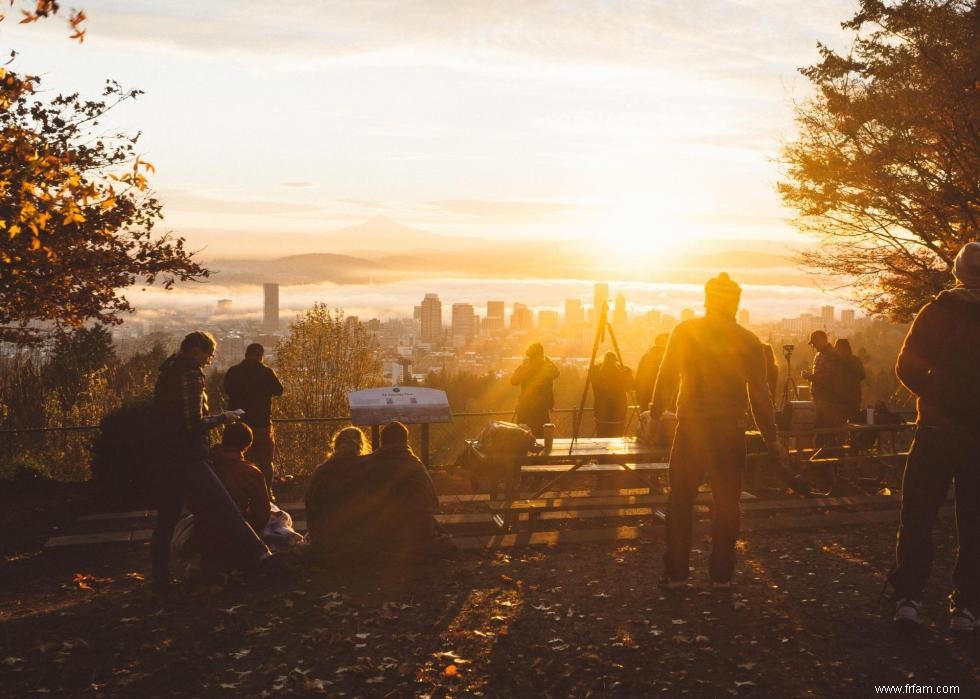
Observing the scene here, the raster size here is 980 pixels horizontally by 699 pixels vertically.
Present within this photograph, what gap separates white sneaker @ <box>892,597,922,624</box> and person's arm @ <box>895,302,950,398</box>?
1308mm

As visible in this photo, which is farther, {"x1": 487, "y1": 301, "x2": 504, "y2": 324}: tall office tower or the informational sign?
{"x1": 487, "y1": 301, "x2": 504, "y2": 324}: tall office tower

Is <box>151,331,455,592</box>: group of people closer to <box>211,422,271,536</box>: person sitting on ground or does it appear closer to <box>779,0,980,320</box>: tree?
<box>211,422,271,536</box>: person sitting on ground

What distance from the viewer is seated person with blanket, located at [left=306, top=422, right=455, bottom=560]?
7.39m

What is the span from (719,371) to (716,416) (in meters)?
0.32

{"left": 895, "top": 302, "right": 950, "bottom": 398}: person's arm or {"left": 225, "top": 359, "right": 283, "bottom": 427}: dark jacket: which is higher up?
{"left": 895, "top": 302, "right": 950, "bottom": 398}: person's arm

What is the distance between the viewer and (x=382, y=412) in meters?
11.1

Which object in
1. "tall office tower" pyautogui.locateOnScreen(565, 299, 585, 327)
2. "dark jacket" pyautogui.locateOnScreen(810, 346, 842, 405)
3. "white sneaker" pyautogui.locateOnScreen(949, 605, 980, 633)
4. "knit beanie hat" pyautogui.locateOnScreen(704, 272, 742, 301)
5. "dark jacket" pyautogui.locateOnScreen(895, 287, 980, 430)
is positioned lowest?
"white sneaker" pyautogui.locateOnScreen(949, 605, 980, 633)

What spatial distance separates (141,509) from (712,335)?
7.55m

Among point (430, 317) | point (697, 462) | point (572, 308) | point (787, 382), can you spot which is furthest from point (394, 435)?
point (430, 317)

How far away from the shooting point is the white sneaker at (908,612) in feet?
18.1

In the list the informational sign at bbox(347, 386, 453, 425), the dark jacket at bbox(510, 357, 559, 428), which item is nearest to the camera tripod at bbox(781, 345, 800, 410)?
the dark jacket at bbox(510, 357, 559, 428)

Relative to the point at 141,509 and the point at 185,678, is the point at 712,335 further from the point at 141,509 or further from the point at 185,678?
the point at 141,509

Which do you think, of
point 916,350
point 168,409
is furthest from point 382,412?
point 916,350

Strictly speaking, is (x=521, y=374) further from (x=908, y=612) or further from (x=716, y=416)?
(x=908, y=612)
